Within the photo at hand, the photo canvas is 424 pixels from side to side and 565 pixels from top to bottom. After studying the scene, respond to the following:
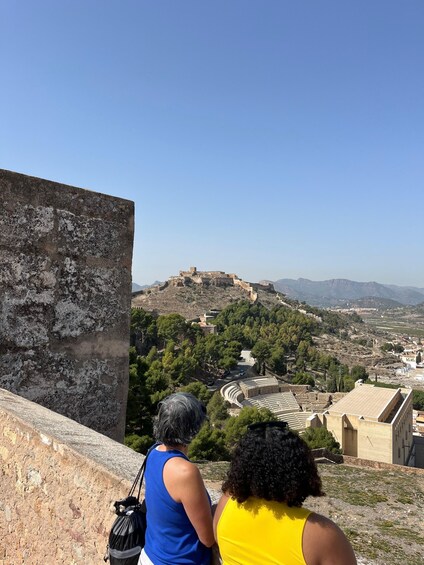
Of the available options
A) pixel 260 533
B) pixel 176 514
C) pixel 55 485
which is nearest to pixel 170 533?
pixel 176 514

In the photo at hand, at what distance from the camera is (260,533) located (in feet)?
4.12

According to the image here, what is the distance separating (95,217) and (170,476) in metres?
2.41

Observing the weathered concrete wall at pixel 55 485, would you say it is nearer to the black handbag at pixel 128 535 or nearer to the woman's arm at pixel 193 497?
the black handbag at pixel 128 535

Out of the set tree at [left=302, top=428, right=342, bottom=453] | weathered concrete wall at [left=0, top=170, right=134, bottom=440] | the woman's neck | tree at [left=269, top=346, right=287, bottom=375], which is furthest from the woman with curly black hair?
tree at [left=269, top=346, right=287, bottom=375]

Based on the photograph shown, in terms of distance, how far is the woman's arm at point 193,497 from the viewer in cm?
139

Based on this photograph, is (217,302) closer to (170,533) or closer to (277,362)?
(277,362)

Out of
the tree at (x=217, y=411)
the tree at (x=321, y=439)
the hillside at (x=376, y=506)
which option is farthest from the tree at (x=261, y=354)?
the hillside at (x=376, y=506)

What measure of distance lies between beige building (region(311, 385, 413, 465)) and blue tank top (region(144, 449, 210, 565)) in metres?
25.1

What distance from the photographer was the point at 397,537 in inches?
316

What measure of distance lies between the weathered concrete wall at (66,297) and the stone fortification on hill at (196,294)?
2611 inches

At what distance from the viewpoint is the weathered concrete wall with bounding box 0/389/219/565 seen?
1816mm

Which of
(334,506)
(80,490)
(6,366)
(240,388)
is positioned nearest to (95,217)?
(6,366)

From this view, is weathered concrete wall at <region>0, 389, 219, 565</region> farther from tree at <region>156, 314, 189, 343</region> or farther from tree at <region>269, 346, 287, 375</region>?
tree at <region>269, 346, 287, 375</region>

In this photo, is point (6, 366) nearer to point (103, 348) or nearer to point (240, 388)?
point (103, 348)
